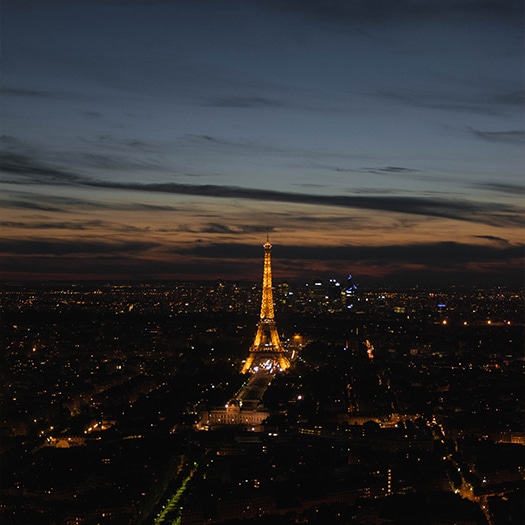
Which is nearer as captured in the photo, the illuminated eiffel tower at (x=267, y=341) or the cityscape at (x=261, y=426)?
the cityscape at (x=261, y=426)

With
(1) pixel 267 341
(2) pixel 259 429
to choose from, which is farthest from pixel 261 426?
(1) pixel 267 341

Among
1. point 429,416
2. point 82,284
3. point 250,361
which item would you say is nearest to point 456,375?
point 250,361

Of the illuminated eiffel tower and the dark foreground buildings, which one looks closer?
the dark foreground buildings

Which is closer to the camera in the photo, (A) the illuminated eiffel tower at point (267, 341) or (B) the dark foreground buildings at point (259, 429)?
(B) the dark foreground buildings at point (259, 429)
